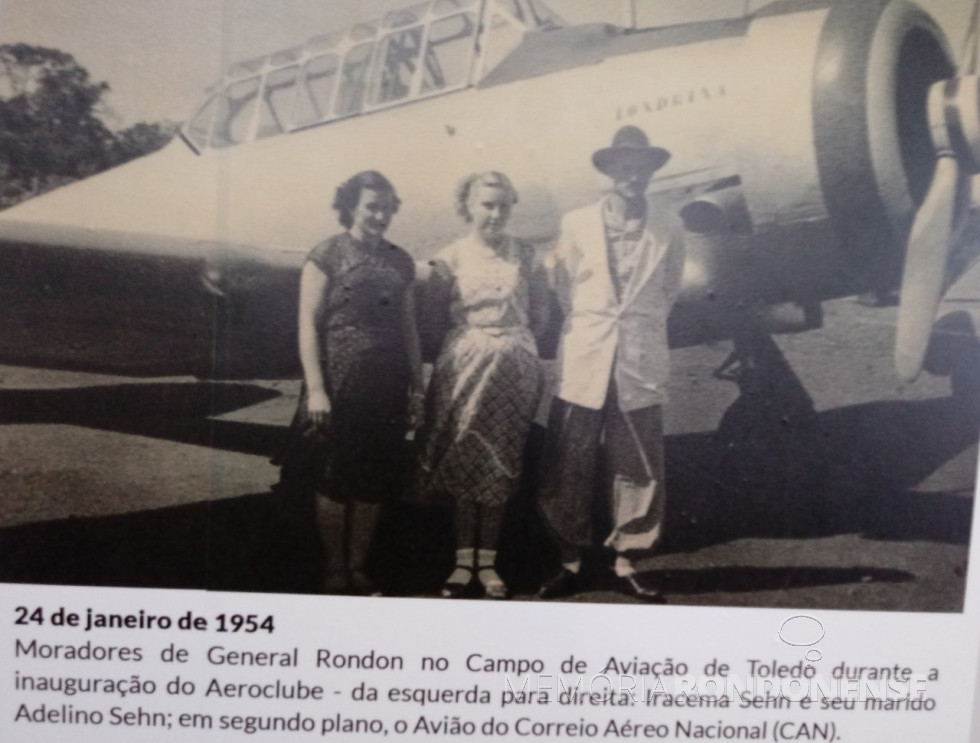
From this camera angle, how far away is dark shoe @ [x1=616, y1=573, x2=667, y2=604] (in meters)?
1.92

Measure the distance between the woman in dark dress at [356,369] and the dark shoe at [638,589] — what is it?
20.0 inches

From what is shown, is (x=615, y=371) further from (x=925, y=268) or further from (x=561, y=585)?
(x=925, y=268)

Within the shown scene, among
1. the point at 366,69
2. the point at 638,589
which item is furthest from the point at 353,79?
the point at 638,589

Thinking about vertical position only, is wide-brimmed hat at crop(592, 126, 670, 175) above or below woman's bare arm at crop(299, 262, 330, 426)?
above

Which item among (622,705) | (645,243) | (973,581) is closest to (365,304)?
(645,243)

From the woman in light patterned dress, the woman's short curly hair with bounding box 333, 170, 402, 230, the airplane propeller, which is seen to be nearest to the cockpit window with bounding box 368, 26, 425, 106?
the woman's short curly hair with bounding box 333, 170, 402, 230

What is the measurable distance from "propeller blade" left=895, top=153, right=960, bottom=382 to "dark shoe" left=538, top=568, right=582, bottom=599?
0.81 metres

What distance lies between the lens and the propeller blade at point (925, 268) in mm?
1961

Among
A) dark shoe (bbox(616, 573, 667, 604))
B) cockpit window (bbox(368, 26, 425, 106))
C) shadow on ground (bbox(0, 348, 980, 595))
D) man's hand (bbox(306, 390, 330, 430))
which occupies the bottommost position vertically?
dark shoe (bbox(616, 573, 667, 604))

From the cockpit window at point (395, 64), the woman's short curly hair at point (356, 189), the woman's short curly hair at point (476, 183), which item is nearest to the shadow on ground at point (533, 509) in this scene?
the woman's short curly hair at point (356, 189)

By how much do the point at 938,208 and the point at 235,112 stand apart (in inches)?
57.2

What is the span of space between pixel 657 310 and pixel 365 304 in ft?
1.95

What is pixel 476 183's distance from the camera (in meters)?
1.87

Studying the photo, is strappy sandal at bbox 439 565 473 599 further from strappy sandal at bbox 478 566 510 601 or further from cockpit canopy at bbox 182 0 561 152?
cockpit canopy at bbox 182 0 561 152
